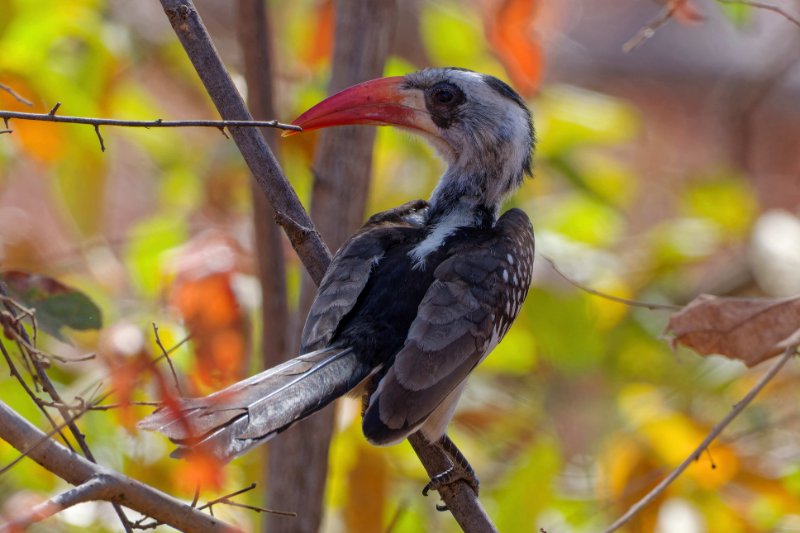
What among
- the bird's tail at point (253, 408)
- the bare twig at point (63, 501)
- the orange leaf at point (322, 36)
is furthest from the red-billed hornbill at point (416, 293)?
the orange leaf at point (322, 36)

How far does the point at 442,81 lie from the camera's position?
287 cm

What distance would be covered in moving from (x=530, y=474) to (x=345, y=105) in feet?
3.54

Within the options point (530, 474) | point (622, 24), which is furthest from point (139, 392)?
point (622, 24)

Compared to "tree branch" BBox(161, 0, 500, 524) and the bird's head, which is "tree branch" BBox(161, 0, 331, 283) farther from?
the bird's head

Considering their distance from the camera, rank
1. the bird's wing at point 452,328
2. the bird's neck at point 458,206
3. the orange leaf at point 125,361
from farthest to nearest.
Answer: the bird's neck at point 458,206
the bird's wing at point 452,328
the orange leaf at point 125,361

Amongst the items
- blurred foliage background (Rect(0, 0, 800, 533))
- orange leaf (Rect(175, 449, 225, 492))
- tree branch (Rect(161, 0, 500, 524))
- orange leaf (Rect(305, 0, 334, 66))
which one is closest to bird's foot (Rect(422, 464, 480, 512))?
tree branch (Rect(161, 0, 500, 524))

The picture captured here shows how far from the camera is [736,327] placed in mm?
2234

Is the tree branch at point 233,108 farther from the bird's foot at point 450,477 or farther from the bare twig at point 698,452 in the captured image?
the bare twig at point 698,452

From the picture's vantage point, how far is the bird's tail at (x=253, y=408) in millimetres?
1624

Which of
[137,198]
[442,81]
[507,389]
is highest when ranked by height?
[137,198]

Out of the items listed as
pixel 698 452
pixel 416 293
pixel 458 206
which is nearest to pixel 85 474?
pixel 416 293

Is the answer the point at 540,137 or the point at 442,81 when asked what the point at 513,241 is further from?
the point at 540,137

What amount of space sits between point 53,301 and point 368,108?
90cm

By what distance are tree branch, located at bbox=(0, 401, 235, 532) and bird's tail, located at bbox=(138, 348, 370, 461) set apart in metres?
0.08
